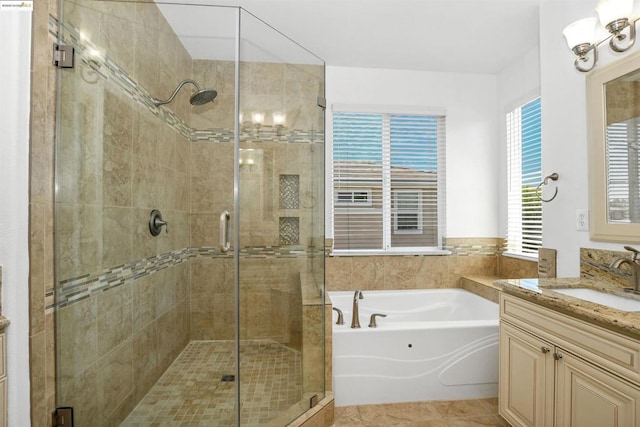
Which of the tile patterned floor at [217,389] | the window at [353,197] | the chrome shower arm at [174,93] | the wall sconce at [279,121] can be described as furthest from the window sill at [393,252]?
the chrome shower arm at [174,93]

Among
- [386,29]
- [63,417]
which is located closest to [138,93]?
[63,417]

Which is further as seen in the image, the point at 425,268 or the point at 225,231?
the point at 425,268

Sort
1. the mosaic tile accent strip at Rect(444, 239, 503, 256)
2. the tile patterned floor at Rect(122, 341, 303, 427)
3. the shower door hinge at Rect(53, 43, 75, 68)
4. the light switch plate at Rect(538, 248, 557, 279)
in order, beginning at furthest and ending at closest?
the mosaic tile accent strip at Rect(444, 239, 503, 256), the light switch plate at Rect(538, 248, 557, 279), the tile patterned floor at Rect(122, 341, 303, 427), the shower door hinge at Rect(53, 43, 75, 68)

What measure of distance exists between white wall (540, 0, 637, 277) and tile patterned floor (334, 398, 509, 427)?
0.98m

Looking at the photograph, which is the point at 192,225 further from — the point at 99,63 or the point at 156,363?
the point at 99,63

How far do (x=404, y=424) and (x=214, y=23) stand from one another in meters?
2.43

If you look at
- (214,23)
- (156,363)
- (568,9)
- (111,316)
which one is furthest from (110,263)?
(568,9)

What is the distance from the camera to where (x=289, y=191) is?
1.82 metres

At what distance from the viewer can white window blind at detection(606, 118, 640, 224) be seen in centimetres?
150

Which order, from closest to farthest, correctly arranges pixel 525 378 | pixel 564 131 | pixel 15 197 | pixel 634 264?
pixel 15 197, pixel 634 264, pixel 525 378, pixel 564 131

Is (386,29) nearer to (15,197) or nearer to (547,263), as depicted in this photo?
(547,263)

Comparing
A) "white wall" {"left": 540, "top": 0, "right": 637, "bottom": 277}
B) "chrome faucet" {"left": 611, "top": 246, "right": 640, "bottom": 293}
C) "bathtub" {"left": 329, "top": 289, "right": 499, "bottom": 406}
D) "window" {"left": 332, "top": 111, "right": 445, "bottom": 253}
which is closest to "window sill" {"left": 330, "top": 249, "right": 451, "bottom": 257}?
"window" {"left": 332, "top": 111, "right": 445, "bottom": 253}

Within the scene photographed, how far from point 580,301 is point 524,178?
1.88 metres

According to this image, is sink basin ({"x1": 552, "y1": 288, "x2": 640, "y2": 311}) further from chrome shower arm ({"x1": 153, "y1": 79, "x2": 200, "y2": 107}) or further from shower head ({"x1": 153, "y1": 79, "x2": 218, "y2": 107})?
chrome shower arm ({"x1": 153, "y1": 79, "x2": 200, "y2": 107})
